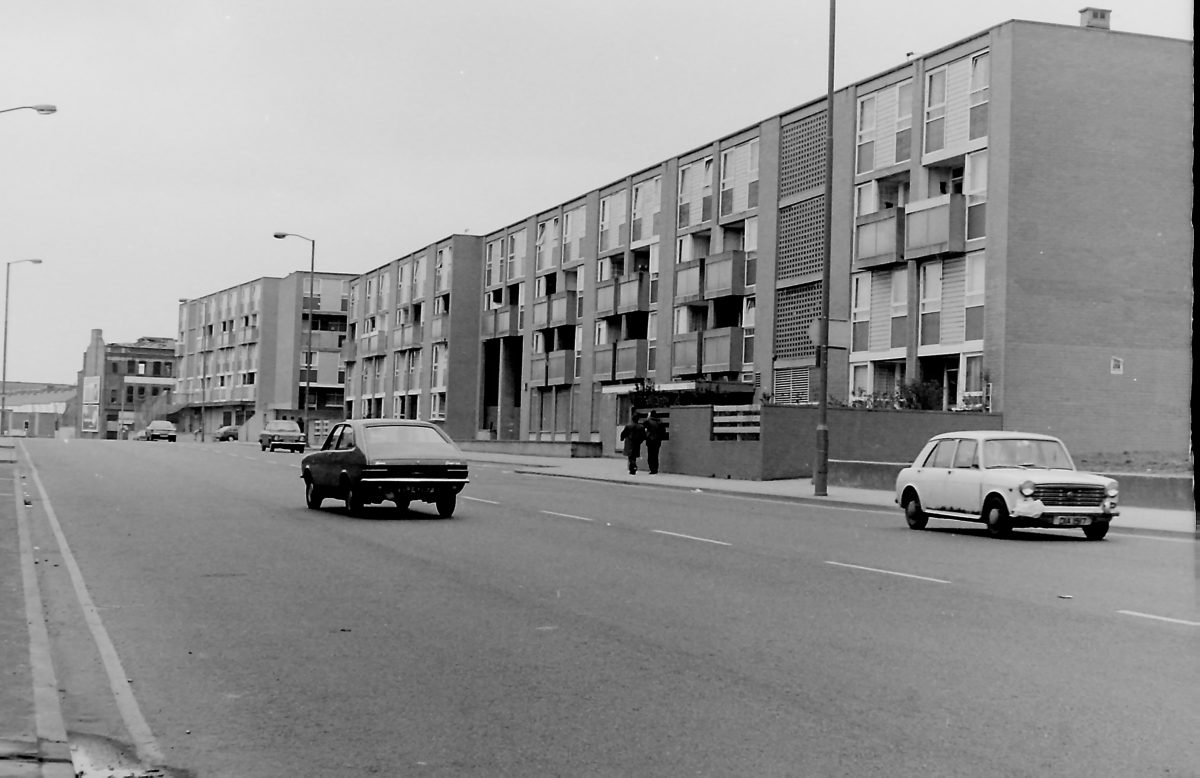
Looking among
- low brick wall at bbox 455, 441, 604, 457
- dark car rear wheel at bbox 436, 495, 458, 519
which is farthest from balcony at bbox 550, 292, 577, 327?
dark car rear wheel at bbox 436, 495, 458, 519

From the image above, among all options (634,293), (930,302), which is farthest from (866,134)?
(634,293)

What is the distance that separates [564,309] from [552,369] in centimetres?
288

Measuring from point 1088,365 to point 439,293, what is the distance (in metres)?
50.5

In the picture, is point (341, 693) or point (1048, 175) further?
point (1048, 175)

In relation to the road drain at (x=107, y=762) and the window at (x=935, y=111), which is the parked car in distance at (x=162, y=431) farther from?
the road drain at (x=107, y=762)

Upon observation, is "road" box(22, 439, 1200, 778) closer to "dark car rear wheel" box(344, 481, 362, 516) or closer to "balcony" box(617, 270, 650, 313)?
"dark car rear wheel" box(344, 481, 362, 516)

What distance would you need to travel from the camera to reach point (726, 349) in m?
47.9

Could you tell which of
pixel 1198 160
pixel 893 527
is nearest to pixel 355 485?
pixel 893 527

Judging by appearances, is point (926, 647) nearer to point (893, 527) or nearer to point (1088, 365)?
point (893, 527)

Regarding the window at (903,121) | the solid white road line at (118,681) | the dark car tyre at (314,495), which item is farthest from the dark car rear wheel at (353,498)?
the window at (903,121)

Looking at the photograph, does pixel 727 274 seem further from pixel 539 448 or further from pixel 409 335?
pixel 409 335

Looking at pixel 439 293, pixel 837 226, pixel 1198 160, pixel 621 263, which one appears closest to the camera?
pixel 1198 160

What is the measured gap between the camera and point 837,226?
139 ft

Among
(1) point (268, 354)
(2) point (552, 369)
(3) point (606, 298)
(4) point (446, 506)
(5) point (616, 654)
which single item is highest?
(1) point (268, 354)
